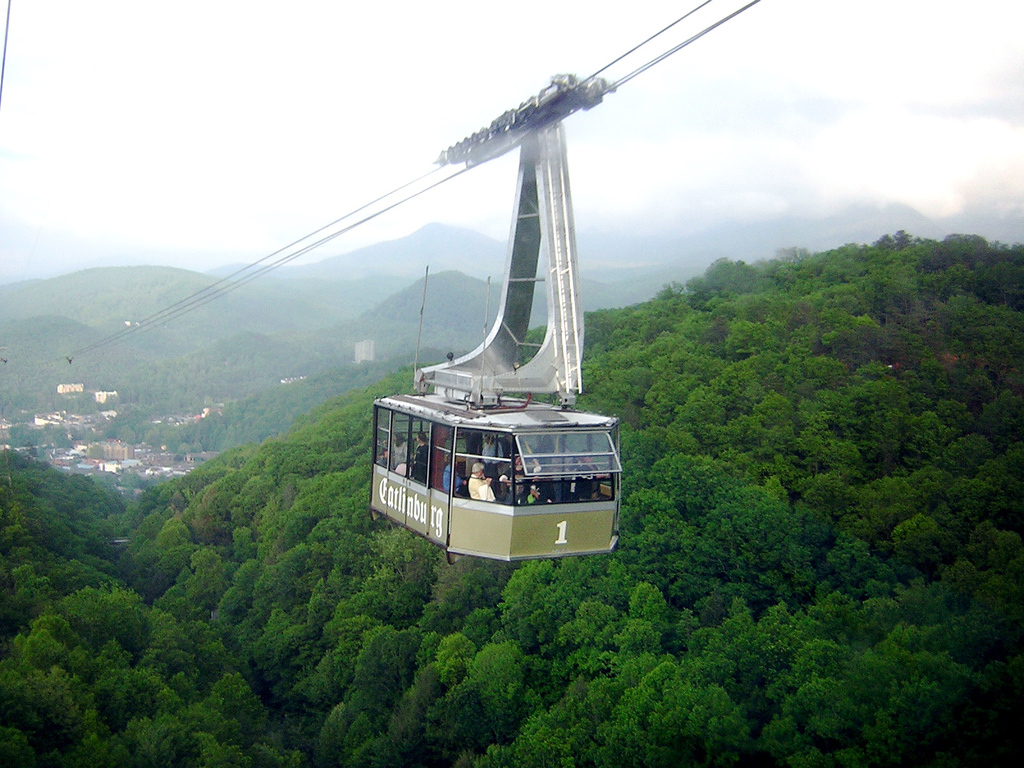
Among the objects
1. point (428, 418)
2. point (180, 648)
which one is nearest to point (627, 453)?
point (180, 648)

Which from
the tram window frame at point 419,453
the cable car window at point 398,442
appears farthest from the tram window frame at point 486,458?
the cable car window at point 398,442

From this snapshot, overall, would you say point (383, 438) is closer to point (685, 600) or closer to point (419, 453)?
point (419, 453)

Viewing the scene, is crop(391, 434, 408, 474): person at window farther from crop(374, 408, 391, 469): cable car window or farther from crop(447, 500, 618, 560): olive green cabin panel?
crop(447, 500, 618, 560): olive green cabin panel

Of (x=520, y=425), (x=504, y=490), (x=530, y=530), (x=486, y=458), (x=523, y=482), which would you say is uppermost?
(x=520, y=425)

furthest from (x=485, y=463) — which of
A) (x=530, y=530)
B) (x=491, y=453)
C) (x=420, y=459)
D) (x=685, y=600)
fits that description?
(x=685, y=600)

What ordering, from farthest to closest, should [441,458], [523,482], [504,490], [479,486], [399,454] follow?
1. [399,454]
2. [441,458]
3. [479,486]
4. [504,490]
5. [523,482]

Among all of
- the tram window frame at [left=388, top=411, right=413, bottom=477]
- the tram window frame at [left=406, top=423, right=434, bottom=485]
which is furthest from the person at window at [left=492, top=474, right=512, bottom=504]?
the tram window frame at [left=388, top=411, right=413, bottom=477]
